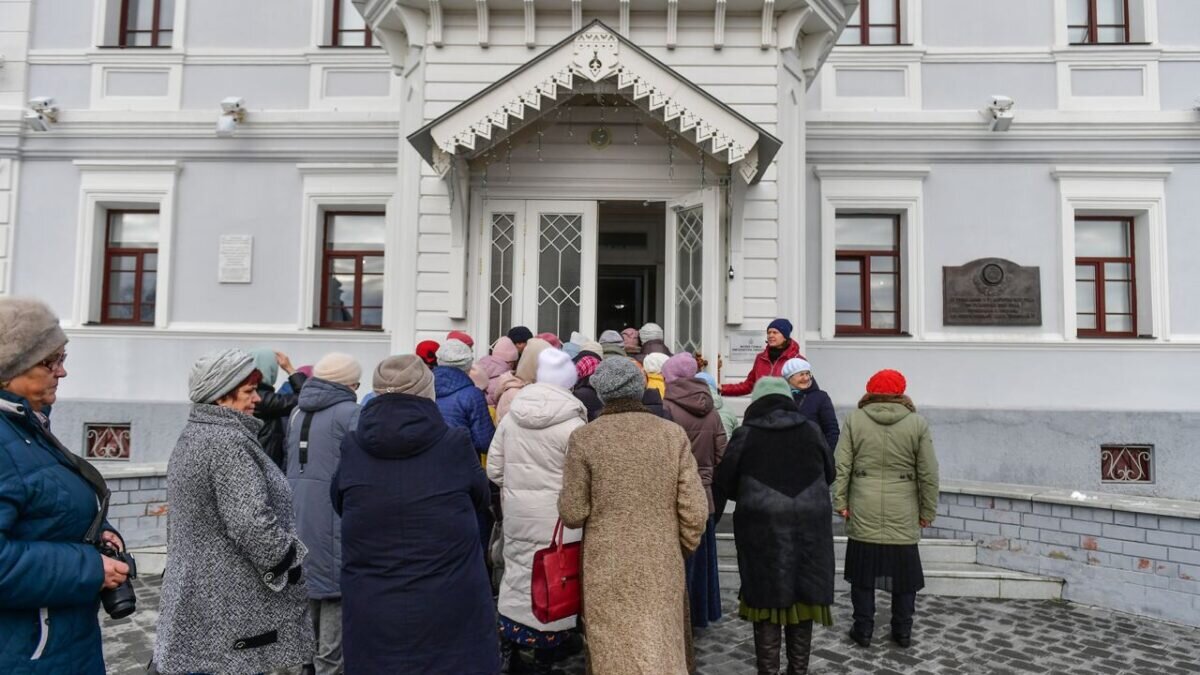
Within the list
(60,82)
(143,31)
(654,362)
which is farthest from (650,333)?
(60,82)

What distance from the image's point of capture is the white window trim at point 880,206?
912 centimetres

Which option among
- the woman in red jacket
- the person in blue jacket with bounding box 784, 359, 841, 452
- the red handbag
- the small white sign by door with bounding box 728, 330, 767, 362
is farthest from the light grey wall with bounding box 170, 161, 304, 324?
the red handbag

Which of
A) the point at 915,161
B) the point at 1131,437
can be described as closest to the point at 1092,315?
the point at 1131,437

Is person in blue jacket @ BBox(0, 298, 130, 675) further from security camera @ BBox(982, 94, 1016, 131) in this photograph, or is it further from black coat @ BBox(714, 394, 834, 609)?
security camera @ BBox(982, 94, 1016, 131)

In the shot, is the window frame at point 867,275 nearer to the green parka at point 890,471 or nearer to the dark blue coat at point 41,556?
the green parka at point 890,471

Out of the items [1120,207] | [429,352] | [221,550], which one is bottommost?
[221,550]

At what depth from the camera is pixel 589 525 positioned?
10.7 ft

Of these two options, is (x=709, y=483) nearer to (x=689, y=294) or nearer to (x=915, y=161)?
(x=689, y=294)

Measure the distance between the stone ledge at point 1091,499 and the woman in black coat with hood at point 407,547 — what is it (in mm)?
5198

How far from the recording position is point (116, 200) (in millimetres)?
9664

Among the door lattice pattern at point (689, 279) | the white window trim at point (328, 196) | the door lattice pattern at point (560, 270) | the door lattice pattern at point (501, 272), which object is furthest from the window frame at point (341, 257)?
the door lattice pattern at point (689, 279)

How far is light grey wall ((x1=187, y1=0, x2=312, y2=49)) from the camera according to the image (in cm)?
964

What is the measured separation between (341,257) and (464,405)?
664 cm

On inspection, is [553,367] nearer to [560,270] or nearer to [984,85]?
[560,270]
